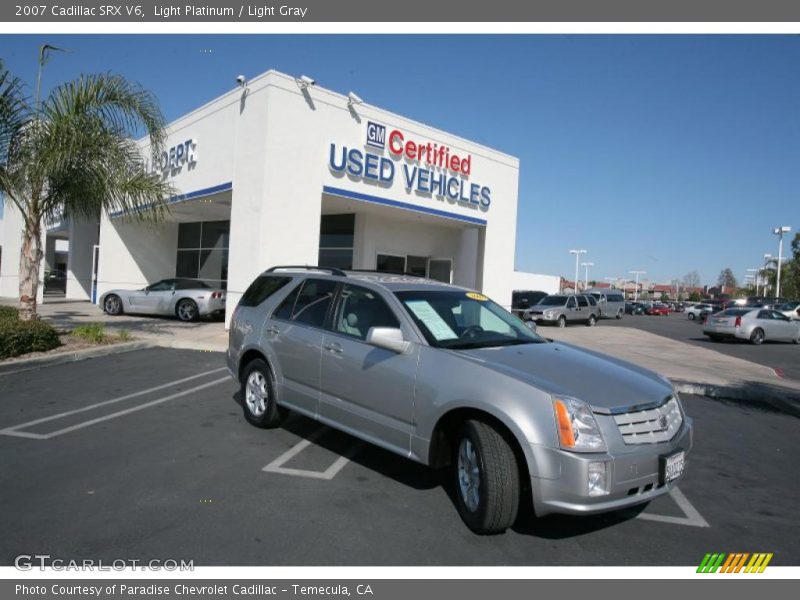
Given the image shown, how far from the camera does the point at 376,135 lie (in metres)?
15.4

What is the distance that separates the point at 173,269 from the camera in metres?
22.4

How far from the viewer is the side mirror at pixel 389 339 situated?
421 centimetres

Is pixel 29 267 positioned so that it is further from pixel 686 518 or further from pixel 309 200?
pixel 686 518

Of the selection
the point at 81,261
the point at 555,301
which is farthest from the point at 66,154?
the point at 555,301

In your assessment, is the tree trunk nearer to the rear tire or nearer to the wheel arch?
the wheel arch

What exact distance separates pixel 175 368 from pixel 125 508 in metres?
5.59

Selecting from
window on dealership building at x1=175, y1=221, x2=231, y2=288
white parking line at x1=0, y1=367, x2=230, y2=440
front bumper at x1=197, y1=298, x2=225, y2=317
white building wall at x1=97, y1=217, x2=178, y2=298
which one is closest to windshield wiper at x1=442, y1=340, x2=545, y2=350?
white parking line at x1=0, y1=367, x2=230, y2=440

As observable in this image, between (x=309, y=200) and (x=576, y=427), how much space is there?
11760mm

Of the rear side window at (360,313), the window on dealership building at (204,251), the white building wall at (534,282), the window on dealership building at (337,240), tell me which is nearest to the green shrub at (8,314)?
the rear side window at (360,313)

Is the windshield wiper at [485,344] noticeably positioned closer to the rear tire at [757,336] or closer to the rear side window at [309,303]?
the rear side window at [309,303]

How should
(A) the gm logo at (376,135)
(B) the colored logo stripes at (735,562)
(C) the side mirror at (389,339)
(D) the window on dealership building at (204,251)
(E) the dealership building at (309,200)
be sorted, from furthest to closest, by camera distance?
(D) the window on dealership building at (204,251)
(A) the gm logo at (376,135)
(E) the dealership building at (309,200)
(C) the side mirror at (389,339)
(B) the colored logo stripes at (735,562)

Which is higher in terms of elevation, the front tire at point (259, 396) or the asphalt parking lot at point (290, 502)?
the front tire at point (259, 396)

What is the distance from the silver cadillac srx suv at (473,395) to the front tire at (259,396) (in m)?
0.03

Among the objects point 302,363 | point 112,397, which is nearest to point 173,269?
point 112,397
